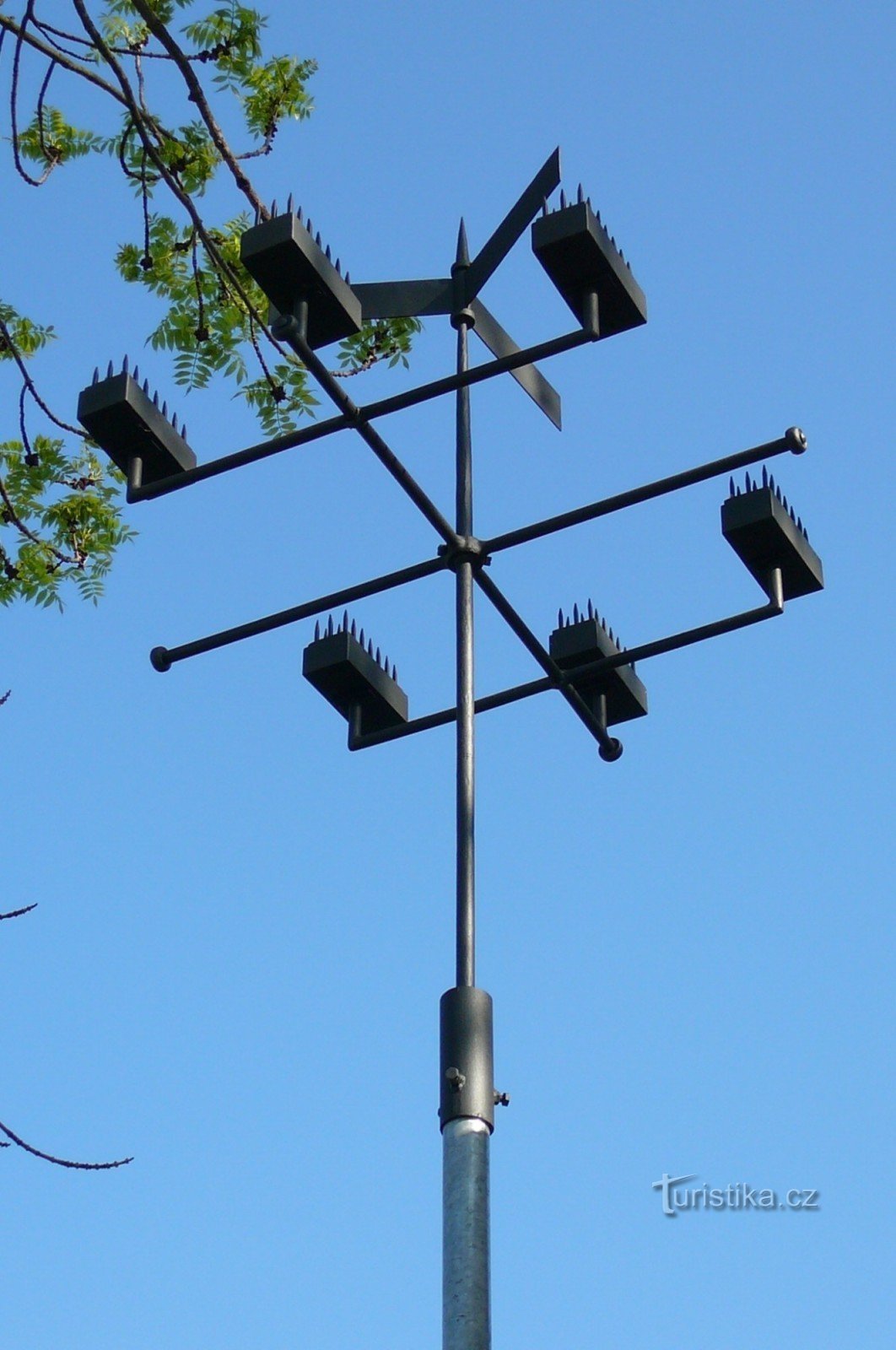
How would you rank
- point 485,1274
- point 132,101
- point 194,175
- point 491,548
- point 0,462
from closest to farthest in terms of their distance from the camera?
point 485,1274 < point 491,548 < point 132,101 < point 194,175 < point 0,462

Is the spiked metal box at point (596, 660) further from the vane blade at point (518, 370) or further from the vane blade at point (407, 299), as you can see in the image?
the vane blade at point (407, 299)

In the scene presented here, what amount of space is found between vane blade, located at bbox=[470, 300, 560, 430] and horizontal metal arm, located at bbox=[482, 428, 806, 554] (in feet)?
1.78

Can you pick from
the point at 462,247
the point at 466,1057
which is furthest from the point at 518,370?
the point at 466,1057

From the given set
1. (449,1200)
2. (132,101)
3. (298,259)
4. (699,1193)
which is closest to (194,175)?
(132,101)

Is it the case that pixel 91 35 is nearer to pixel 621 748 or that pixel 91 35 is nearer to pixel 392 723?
pixel 392 723

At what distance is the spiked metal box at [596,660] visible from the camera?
5.37m

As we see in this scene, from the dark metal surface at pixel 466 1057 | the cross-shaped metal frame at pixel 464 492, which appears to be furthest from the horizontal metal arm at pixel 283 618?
the dark metal surface at pixel 466 1057

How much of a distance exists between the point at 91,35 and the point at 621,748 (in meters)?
2.61

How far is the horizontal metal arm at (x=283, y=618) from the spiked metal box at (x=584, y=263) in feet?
2.56

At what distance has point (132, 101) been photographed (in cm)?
595

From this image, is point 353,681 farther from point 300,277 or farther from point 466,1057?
point 466,1057

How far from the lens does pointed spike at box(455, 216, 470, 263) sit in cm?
517

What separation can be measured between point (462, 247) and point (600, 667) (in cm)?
120

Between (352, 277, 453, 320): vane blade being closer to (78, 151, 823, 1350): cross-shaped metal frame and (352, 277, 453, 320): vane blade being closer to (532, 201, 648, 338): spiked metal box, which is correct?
(78, 151, 823, 1350): cross-shaped metal frame
